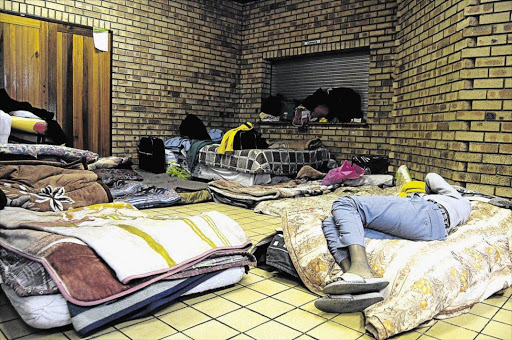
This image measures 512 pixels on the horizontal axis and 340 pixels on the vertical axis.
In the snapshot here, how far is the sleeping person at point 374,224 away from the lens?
2.16 metres

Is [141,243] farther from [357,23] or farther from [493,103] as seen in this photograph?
[357,23]

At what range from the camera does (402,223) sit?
246cm

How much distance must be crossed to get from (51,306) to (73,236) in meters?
0.38

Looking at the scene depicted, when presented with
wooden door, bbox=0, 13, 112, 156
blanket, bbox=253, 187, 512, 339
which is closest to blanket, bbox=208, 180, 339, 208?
blanket, bbox=253, 187, 512, 339

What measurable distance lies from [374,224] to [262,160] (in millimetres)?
3572

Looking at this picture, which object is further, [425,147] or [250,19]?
[250,19]

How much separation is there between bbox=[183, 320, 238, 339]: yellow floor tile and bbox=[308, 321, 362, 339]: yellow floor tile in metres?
0.37

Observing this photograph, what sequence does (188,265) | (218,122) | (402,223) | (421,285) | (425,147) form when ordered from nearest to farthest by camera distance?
(421,285) < (188,265) < (402,223) < (425,147) < (218,122)

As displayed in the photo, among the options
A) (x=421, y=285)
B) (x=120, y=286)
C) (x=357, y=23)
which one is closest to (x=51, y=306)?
(x=120, y=286)

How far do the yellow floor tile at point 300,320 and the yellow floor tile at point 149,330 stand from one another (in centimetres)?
53

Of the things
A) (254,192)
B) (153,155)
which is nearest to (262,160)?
(254,192)

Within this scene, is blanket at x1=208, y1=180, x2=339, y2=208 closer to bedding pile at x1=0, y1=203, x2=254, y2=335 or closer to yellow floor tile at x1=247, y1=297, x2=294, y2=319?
bedding pile at x1=0, y1=203, x2=254, y2=335

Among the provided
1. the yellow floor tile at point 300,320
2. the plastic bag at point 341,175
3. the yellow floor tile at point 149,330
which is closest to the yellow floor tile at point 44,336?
the yellow floor tile at point 149,330

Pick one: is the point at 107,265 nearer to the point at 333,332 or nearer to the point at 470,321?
the point at 333,332
